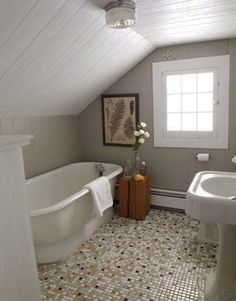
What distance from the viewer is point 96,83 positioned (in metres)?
3.07

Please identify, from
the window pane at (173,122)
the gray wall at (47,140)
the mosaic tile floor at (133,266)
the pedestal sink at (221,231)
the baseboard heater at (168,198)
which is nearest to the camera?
the pedestal sink at (221,231)

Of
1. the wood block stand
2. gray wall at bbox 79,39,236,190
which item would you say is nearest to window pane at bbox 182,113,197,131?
gray wall at bbox 79,39,236,190

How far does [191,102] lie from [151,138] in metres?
0.67

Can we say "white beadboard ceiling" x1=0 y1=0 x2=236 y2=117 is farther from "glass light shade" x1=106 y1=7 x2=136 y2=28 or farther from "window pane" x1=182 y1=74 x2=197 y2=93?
"window pane" x1=182 y1=74 x2=197 y2=93

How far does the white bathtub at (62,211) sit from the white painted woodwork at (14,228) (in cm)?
45

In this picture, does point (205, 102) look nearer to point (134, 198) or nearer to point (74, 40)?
point (134, 198)

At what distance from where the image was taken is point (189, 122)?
3.07 metres

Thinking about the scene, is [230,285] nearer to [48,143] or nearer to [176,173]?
[176,173]

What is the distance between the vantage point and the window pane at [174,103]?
3.09 meters

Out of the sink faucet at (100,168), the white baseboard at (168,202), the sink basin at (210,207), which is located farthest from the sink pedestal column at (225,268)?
the sink faucet at (100,168)

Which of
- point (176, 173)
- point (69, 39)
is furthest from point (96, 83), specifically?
point (176, 173)

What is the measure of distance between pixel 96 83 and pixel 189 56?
1.14 m

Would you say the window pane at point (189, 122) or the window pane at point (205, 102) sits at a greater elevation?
the window pane at point (205, 102)

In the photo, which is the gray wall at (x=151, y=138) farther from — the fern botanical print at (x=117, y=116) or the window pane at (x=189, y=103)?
the window pane at (x=189, y=103)
